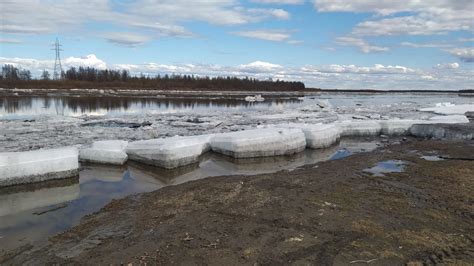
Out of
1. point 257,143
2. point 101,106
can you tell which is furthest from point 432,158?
point 101,106

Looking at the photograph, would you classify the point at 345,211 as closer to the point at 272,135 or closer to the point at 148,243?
the point at 148,243

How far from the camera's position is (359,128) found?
17750 mm

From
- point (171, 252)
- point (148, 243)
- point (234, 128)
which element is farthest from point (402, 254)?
point (234, 128)

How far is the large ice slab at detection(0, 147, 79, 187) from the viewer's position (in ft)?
27.3

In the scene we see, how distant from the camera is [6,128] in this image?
16.0 m

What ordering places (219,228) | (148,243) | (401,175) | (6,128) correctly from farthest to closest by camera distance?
1. (6,128)
2. (401,175)
3. (219,228)
4. (148,243)

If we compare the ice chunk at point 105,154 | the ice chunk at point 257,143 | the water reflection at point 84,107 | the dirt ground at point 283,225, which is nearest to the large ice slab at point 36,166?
the ice chunk at point 105,154

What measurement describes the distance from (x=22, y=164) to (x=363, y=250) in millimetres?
7164

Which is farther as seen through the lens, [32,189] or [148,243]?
[32,189]

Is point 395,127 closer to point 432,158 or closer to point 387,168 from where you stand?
point 432,158

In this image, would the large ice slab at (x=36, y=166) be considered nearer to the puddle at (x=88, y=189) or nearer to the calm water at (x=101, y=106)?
the puddle at (x=88, y=189)

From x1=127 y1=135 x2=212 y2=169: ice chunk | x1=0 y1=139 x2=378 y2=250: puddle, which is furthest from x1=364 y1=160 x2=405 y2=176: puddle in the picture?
x1=127 y1=135 x2=212 y2=169: ice chunk

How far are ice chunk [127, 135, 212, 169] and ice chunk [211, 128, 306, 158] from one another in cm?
113

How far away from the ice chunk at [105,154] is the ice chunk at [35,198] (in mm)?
2039
